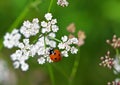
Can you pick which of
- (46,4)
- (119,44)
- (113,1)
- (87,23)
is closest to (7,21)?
(46,4)

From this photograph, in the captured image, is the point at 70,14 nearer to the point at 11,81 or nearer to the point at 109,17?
the point at 109,17

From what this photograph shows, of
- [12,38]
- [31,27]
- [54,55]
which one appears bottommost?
[54,55]

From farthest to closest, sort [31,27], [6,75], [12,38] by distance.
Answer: [6,75]
[12,38]
[31,27]

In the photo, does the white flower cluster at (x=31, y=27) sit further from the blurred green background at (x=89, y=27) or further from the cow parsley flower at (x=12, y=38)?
the blurred green background at (x=89, y=27)

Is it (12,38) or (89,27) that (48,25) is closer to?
(12,38)

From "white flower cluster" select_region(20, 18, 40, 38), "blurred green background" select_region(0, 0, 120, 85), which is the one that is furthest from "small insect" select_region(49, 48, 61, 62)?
"blurred green background" select_region(0, 0, 120, 85)

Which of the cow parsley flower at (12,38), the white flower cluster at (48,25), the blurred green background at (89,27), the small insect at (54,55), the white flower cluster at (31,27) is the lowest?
the small insect at (54,55)

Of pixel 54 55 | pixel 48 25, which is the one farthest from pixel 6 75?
pixel 48 25

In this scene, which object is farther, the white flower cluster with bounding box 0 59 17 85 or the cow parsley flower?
the white flower cluster with bounding box 0 59 17 85

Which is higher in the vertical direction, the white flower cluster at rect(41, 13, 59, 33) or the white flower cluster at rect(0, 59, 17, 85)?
the white flower cluster at rect(0, 59, 17, 85)

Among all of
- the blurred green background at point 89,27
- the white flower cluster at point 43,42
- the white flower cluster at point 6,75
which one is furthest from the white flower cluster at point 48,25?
the white flower cluster at point 6,75

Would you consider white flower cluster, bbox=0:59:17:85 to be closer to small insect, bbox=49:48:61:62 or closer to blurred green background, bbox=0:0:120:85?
blurred green background, bbox=0:0:120:85
